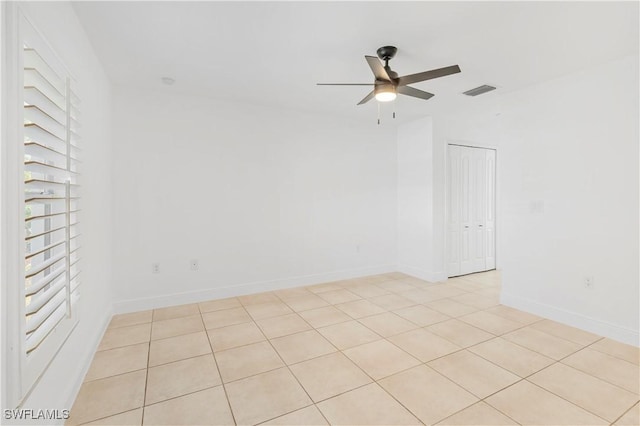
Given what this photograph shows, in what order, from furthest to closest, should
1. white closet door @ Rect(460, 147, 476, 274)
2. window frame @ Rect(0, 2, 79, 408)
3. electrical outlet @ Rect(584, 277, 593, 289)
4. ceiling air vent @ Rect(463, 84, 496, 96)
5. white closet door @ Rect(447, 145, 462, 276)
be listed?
white closet door @ Rect(460, 147, 476, 274), white closet door @ Rect(447, 145, 462, 276), ceiling air vent @ Rect(463, 84, 496, 96), electrical outlet @ Rect(584, 277, 593, 289), window frame @ Rect(0, 2, 79, 408)

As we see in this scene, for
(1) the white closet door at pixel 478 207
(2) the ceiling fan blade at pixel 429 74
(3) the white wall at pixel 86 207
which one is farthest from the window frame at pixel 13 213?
(1) the white closet door at pixel 478 207

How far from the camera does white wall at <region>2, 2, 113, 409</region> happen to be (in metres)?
1.66

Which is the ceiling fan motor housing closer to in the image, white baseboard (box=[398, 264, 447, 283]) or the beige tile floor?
the beige tile floor

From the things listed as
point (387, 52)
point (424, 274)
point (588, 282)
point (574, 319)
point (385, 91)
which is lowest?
point (574, 319)

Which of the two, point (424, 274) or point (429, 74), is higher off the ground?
point (429, 74)

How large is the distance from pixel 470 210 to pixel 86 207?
17.1 ft

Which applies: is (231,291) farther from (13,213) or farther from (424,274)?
(13,213)

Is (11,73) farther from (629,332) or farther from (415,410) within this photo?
(629,332)

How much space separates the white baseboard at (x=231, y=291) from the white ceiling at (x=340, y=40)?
96.5 inches

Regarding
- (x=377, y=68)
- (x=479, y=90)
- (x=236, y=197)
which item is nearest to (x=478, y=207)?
(x=479, y=90)

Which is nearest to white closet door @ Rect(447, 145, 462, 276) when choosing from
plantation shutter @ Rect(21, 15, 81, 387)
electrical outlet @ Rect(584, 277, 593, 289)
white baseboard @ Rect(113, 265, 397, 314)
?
white baseboard @ Rect(113, 265, 397, 314)

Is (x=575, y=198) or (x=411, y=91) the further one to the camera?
(x=575, y=198)

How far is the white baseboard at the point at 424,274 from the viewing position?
484 cm

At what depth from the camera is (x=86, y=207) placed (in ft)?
7.94
